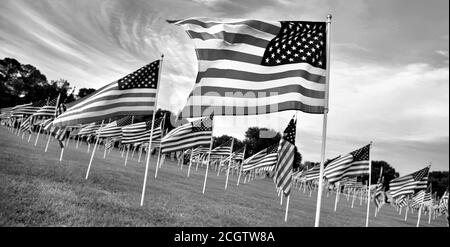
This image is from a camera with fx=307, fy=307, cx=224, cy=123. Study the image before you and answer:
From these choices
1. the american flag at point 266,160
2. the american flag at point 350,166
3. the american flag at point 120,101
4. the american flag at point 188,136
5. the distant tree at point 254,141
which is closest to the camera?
the american flag at point 120,101

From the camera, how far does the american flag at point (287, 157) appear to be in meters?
14.7

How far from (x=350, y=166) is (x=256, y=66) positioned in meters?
15.6

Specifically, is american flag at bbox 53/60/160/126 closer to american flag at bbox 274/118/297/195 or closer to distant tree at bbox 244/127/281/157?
american flag at bbox 274/118/297/195

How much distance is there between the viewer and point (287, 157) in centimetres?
1482

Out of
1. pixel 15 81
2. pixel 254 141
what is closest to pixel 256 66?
pixel 15 81

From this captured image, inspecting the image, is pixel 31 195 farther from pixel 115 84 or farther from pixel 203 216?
pixel 203 216

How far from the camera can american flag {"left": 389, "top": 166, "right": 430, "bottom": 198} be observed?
2398 centimetres

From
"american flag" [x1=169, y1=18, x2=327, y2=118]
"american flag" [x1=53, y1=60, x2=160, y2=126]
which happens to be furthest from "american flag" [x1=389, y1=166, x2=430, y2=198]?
"american flag" [x1=53, y1=60, x2=160, y2=126]

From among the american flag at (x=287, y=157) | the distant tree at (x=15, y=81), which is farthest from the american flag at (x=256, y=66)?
the distant tree at (x=15, y=81)

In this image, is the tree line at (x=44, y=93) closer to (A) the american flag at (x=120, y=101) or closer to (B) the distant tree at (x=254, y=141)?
(B) the distant tree at (x=254, y=141)

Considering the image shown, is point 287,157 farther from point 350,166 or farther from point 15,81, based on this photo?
point 15,81

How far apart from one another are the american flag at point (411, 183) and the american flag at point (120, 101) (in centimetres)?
2168
